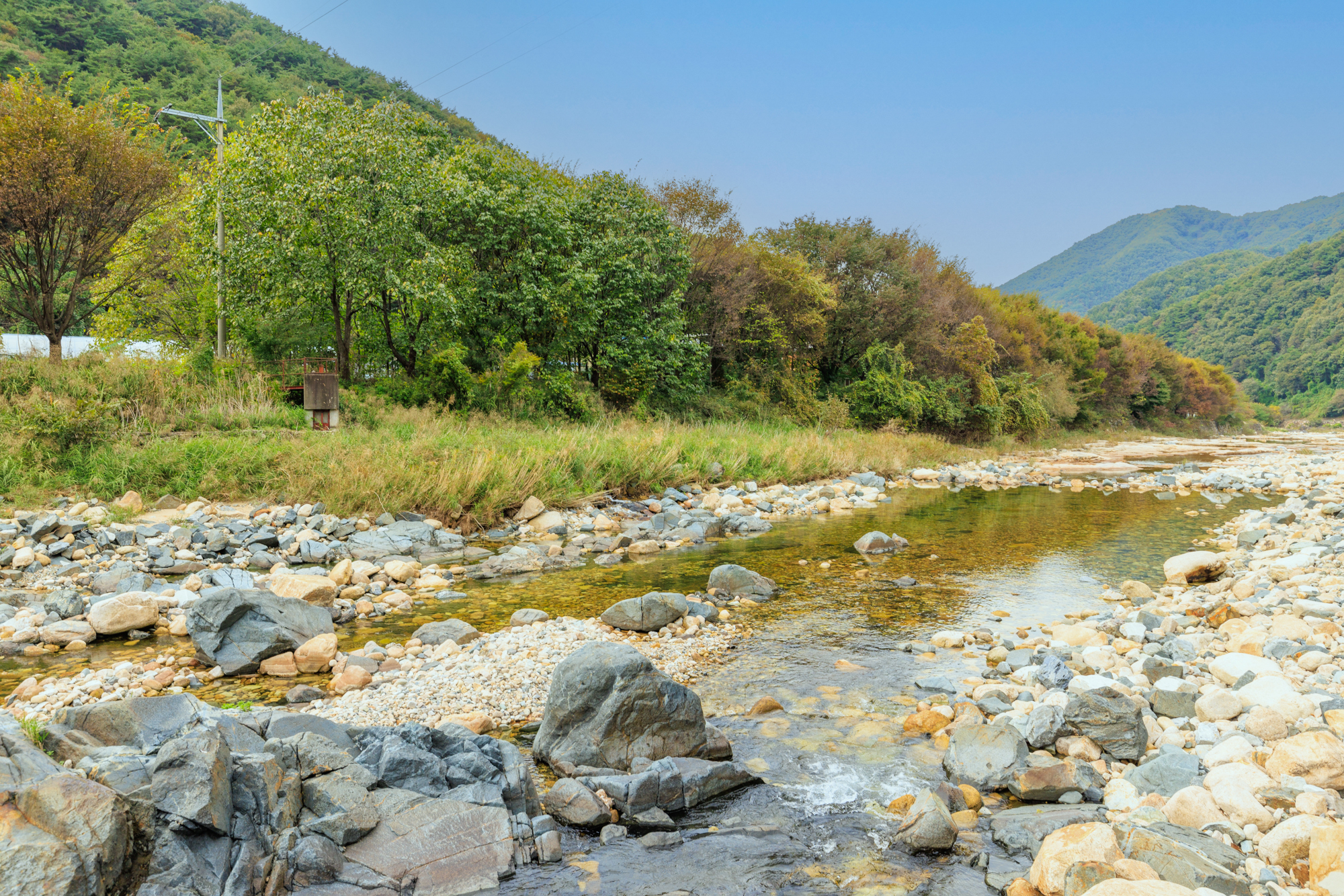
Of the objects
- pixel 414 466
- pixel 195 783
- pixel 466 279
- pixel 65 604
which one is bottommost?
pixel 65 604

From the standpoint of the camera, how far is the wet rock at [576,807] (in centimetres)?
414

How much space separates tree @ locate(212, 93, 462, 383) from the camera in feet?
63.6

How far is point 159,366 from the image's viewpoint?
16484mm

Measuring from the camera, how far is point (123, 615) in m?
7.21

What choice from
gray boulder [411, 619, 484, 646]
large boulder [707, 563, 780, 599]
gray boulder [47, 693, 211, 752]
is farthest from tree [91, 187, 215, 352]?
gray boulder [47, 693, 211, 752]

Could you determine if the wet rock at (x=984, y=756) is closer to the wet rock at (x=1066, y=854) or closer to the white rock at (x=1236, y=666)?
the wet rock at (x=1066, y=854)

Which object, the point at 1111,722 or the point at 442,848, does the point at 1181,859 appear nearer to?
the point at 1111,722

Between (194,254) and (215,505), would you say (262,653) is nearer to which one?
(215,505)

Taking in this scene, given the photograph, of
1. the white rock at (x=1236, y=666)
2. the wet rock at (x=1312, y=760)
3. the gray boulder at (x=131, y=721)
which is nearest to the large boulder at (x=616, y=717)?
the gray boulder at (x=131, y=721)

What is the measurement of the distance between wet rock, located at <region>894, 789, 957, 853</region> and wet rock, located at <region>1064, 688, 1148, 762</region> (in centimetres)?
137

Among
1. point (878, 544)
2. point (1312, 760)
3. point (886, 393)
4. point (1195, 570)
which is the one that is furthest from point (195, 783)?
point (886, 393)

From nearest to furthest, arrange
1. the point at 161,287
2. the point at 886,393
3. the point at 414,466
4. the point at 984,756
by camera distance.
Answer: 1. the point at 984,756
2. the point at 414,466
3. the point at 161,287
4. the point at 886,393

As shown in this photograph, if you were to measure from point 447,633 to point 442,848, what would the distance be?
3767mm

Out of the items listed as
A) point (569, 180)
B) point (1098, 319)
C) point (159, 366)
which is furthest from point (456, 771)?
point (1098, 319)
